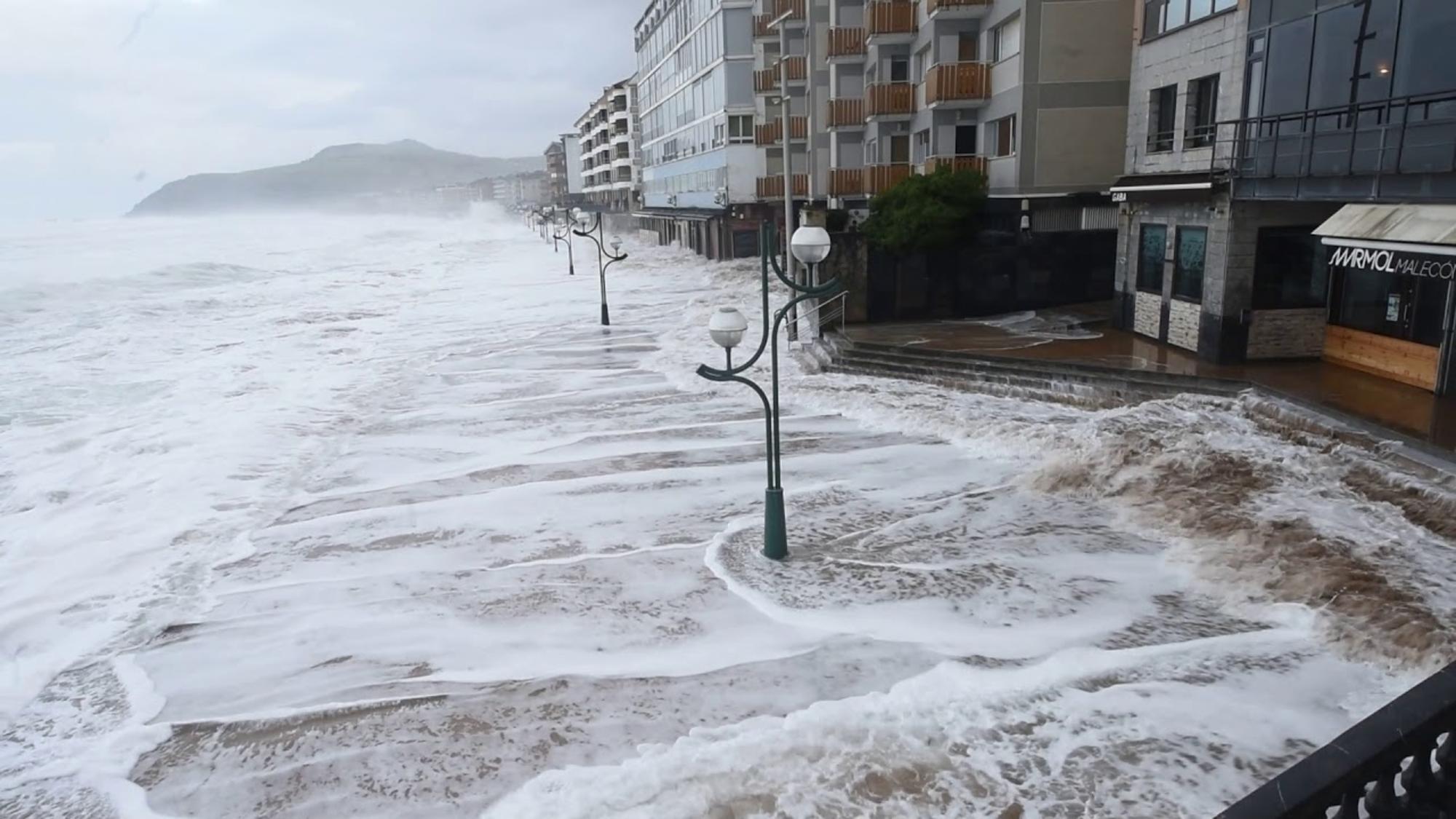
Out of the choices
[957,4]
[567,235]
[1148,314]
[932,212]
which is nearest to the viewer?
[1148,314]

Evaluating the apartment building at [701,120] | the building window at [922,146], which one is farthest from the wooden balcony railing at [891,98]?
the apartment building at [701,120]

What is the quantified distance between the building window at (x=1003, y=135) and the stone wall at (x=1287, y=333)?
10.2m

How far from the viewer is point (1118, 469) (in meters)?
12.7

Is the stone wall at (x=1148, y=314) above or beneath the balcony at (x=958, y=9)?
beneath

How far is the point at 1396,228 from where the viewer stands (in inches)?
452

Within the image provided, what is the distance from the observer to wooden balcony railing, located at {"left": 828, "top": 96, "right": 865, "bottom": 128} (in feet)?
118

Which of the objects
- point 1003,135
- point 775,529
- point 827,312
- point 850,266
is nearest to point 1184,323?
point 850,266

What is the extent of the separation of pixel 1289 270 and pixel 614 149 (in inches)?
3461

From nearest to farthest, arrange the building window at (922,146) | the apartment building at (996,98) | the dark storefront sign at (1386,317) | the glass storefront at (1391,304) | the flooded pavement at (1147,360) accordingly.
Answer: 1. the flooded pavement at (1147,360)
2. the dark storefront sign at (1386,317)
3. the glass storefront at (1391,304)
4. the apartment building at (996,98)
5. the building window at (922,146)

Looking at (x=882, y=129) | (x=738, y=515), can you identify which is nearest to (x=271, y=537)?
(x=738, y=515)

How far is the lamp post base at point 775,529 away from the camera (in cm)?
1042

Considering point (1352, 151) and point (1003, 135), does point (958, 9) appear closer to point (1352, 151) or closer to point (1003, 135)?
point (1003, 135)

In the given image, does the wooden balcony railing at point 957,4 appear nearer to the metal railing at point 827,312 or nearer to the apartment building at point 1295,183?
the apartment building at point 1295,183

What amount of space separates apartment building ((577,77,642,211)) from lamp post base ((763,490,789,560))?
81820 millimetres
